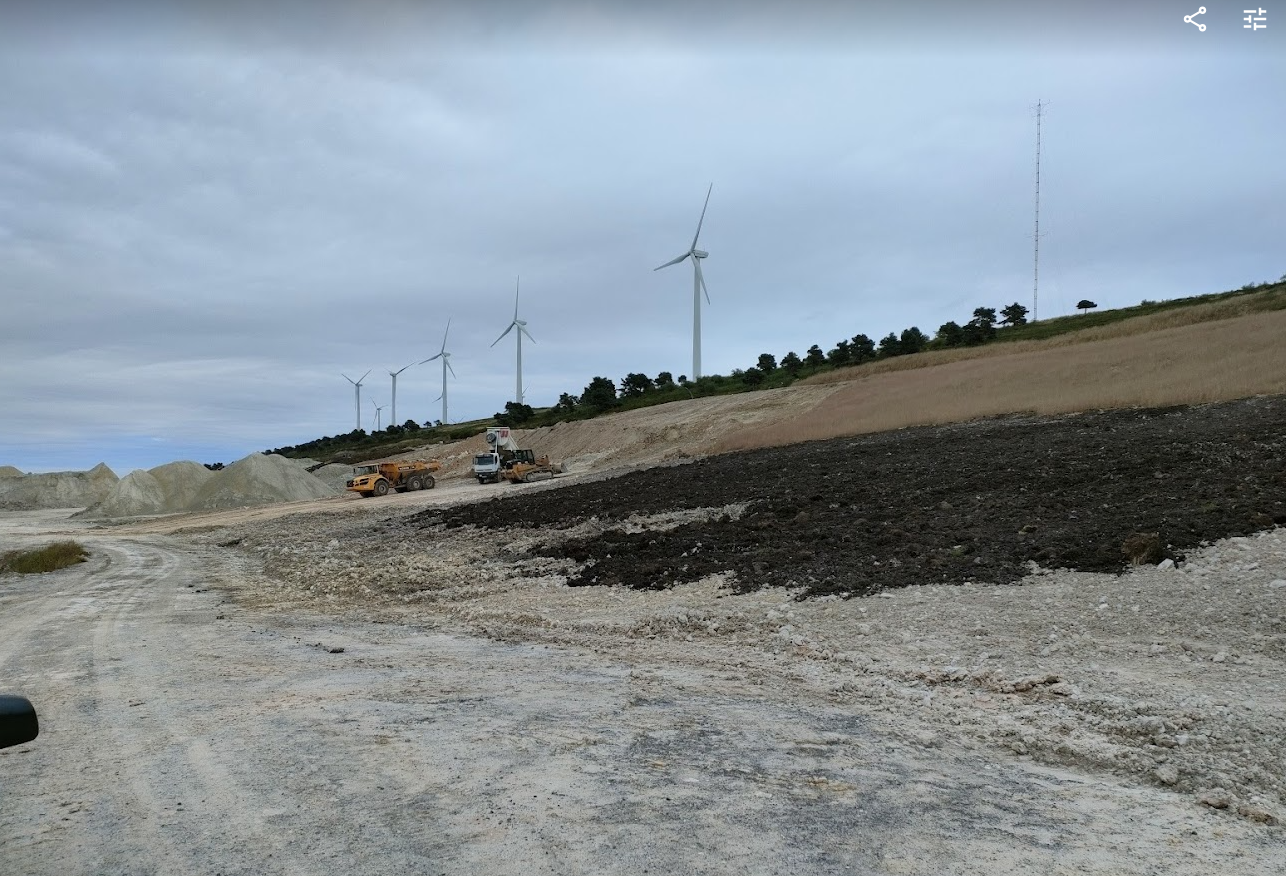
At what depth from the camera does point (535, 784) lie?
17.0ft

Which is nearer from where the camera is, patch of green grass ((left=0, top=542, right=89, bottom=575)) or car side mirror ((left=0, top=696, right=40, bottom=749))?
car side mirror ((left=0, top=696, right=40, bottom=749))

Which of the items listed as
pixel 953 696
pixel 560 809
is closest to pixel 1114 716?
pixel 953 696

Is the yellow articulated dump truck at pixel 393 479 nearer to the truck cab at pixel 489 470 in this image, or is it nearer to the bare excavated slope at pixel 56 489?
the truck cab at pixel 489 470

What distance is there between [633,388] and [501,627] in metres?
76.2

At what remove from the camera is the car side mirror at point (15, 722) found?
2393 millimetres

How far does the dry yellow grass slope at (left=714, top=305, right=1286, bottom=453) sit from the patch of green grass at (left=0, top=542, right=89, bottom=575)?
1067 inches

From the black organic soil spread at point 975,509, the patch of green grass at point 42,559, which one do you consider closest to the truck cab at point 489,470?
the black organic soil spread at point 975,509

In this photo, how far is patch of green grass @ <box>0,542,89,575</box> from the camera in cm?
2220

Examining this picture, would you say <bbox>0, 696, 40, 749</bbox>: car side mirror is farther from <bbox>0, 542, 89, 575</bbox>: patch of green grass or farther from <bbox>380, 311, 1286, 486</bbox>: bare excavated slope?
<bbox>380, 311, 1286, 486</bbox>: bare excavated slope

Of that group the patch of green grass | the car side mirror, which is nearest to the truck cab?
the patch of green grass

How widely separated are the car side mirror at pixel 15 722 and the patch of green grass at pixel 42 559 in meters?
24.0

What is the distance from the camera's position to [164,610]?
14109 mm

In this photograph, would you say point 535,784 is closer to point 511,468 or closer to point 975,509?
point 975,509

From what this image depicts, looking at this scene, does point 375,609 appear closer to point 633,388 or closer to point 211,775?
point 211,775
